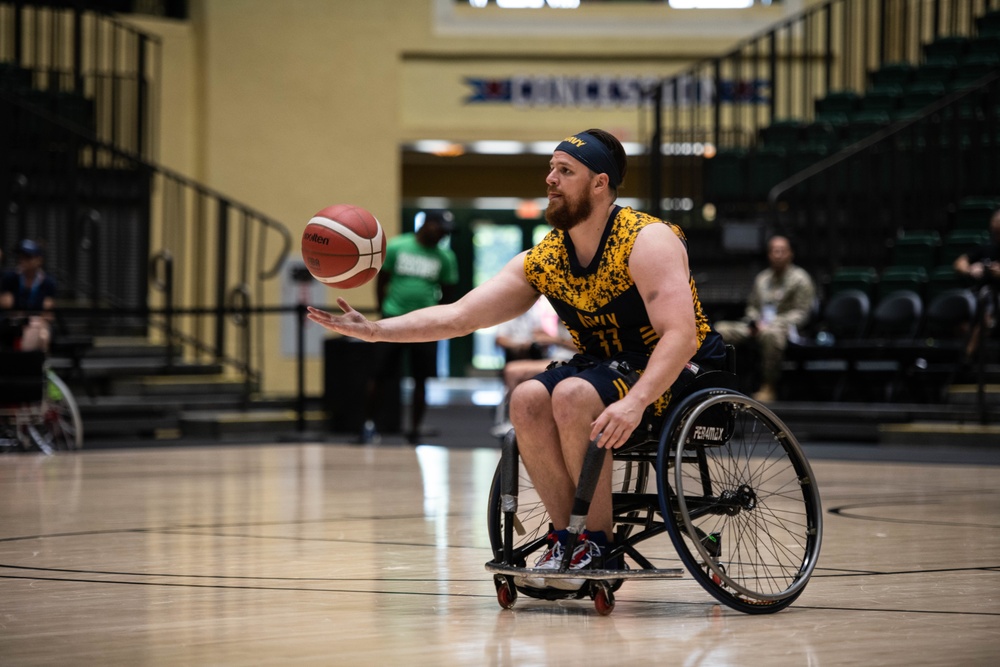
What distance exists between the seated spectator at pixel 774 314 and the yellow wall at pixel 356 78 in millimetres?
5854

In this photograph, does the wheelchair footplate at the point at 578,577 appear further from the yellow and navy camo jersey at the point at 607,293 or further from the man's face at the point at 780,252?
the man's face at the point at 780,252

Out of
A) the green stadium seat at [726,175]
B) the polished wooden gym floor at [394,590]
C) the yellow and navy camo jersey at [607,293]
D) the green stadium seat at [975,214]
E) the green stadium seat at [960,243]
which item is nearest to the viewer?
the polished wooden gym floor at [394,590]

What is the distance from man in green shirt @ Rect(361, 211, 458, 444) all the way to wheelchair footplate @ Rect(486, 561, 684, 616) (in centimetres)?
597

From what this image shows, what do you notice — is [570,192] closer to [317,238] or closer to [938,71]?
[317,238]

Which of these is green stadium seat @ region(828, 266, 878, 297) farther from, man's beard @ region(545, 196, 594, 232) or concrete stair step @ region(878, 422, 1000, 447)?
man's beard @ region(545, 196, 594, 232)

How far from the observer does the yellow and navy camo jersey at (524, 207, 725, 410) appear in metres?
3.28

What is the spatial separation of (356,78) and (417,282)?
6.52 m

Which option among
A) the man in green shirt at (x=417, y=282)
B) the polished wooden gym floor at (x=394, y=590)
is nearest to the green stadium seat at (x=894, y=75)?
the man in green shirt at (x=417, y=282)

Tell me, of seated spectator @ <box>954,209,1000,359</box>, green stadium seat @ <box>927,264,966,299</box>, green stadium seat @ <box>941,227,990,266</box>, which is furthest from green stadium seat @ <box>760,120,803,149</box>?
seated spectator @ <box>954,209,1000,359</box>

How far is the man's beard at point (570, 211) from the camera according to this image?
3292 millimetres

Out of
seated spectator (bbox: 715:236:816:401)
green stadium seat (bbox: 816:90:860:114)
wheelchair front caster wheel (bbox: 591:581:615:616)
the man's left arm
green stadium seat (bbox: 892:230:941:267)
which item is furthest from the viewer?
green stadium seat (bbox: 816:90:860:114)

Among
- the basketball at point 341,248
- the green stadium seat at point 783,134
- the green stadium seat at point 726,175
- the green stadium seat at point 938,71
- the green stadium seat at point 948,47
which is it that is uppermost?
the green stadium seat at point 948,47

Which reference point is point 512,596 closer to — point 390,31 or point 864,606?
point 864,606

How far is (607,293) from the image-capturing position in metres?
3.29
